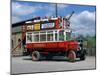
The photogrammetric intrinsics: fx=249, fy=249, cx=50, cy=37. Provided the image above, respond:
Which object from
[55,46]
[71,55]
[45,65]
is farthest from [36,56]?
[71,55]

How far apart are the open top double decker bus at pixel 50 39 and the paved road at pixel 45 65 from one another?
0.07m

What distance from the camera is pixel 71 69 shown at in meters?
3.44

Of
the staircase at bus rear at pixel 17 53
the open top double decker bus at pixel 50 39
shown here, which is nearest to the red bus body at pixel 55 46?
the open top double decker bus at pixel 50 39

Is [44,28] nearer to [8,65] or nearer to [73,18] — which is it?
[73,18]

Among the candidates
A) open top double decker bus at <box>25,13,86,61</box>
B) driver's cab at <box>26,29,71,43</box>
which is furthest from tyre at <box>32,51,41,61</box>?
driver's cab at <box>26,29,71,43</box>

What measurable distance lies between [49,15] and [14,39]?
576 millimetres

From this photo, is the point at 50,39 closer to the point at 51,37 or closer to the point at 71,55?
the point at 51,37

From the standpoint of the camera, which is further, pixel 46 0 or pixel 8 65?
pixel 46 0

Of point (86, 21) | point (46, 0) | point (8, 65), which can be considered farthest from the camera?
point (86, 21)

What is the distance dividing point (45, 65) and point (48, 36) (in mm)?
388

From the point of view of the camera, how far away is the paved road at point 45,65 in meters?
3.15

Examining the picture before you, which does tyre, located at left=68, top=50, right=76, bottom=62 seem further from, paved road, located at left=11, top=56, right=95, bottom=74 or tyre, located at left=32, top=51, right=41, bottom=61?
tyre, located at left=32, top=51, right=41, bottom=61

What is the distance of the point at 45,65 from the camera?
330cm

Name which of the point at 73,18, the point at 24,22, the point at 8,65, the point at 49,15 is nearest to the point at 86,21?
the point at 73,18
